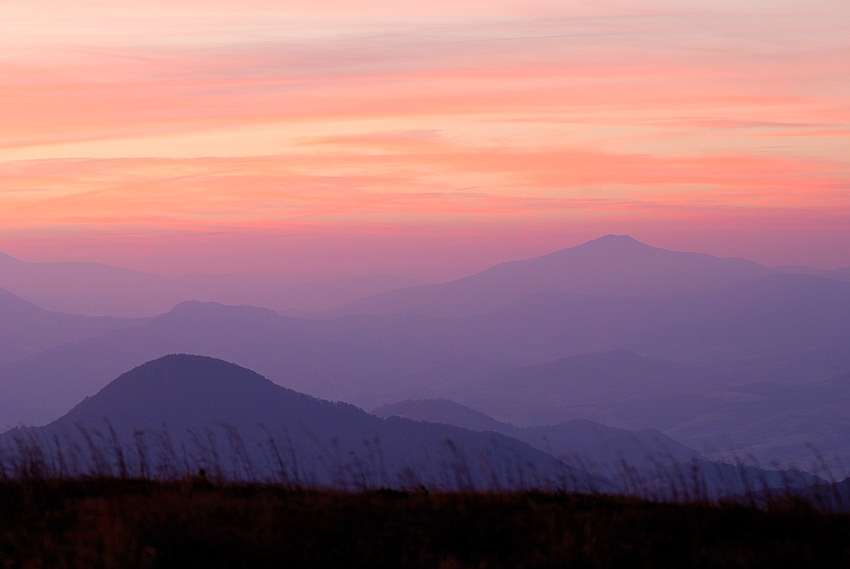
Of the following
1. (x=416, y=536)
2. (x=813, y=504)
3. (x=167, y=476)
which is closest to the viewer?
(x=416, y=536)

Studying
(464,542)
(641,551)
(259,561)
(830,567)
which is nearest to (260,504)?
(259,561)

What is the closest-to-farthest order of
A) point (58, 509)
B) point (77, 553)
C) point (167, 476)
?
point (77, 553)
point (58, 509)
point (167, 476)

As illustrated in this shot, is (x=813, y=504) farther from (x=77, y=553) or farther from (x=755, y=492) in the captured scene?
(x=77, y=553)

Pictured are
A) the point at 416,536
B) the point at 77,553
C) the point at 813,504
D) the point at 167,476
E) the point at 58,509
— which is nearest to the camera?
the point at 77,553

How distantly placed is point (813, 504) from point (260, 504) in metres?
6.79

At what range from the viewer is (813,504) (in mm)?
12477

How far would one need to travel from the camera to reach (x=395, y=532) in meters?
10.5

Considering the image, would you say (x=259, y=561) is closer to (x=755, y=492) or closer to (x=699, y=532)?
(x=699, y=532)

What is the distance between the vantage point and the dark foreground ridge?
9.83 m

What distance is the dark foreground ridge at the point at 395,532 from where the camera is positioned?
9.83m

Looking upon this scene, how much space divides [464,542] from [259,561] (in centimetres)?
216

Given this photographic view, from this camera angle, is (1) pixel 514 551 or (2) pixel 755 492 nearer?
(1) pixel 514 551

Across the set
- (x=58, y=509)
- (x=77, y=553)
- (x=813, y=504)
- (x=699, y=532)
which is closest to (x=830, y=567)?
(x=699, y=532)

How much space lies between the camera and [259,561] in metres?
9.82
